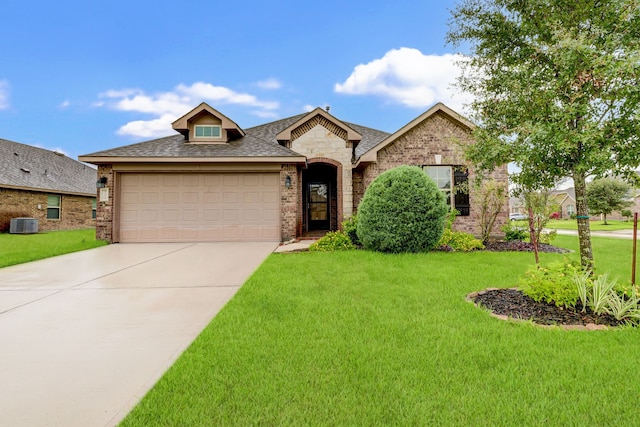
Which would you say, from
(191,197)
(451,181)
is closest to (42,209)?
(191,197)

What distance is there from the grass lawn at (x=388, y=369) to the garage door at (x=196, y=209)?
6.87m

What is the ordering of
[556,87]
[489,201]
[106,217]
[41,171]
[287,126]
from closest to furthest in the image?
1. [556,87]
2. [489,201]
3. [106,217]
4. [287,126]
5. [41,171]

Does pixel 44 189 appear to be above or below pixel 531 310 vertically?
above

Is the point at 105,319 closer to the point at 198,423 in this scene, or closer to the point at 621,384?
the point at 198,423

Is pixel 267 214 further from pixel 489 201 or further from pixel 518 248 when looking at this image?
pixel 518 248

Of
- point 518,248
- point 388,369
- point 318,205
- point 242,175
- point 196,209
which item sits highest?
point 242,175

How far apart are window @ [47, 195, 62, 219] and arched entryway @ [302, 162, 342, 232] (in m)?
16.0

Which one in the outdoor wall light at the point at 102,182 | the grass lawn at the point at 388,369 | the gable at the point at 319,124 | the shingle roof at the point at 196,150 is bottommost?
the grass lawn at the point at 388,369

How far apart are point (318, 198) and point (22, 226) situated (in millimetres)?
15620

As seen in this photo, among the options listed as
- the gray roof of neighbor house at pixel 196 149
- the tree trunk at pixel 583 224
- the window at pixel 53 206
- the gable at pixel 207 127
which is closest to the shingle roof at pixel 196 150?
the gray roof of neighbor house at pixel 196 149

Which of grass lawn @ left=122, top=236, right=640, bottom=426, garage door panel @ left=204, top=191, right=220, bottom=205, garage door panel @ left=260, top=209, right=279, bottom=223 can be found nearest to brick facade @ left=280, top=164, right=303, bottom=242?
garage door panel @ left=260, top=209, right=279, bottom=223

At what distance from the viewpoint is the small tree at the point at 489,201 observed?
31.3 ft

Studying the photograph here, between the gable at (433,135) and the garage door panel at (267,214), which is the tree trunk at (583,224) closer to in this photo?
Answer: the gable at (433,135)

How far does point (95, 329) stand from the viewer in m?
3.15
